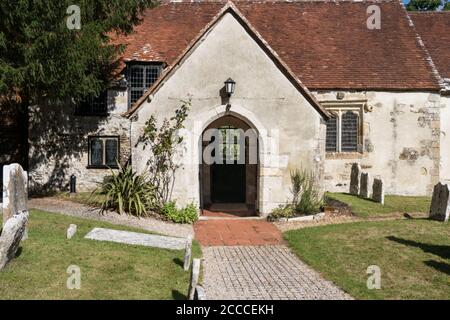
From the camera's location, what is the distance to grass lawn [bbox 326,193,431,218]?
15.9 meters

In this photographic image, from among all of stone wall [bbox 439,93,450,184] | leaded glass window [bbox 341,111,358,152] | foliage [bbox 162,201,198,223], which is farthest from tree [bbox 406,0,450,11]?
foliage [bbox 162,201,198,223]

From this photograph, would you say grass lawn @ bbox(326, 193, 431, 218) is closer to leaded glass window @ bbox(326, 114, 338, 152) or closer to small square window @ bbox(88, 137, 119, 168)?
leaded glass window @ bbox(326, 114, 338, 152)

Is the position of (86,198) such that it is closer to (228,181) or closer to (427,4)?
(228,181)

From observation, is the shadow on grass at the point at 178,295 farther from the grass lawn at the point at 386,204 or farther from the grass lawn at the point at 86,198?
the grass lawn at the point at 386,204

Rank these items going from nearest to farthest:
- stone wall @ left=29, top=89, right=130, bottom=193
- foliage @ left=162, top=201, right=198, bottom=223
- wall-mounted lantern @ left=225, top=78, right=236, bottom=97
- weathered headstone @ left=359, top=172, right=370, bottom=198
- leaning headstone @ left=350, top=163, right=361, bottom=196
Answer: foliage @ left=162, top=201, right=198, bottom=223
wall-mounted lantern @ left=225, top=78, right=236, bottom=97
weathered headstone @ left=359, top=172, right=370, bottom=198
leaning headstone @ left=350, top=163, right=361, bottom=196
stone wall @ left=29, top=89, right=130, bottom=193

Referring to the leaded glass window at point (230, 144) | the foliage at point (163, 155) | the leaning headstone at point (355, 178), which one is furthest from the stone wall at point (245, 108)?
the leaded glass window at point (230, 144)

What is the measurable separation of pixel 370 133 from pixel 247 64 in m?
8.72

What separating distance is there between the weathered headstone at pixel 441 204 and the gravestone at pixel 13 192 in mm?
12416

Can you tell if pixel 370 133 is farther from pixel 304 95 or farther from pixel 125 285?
pixel 125 285

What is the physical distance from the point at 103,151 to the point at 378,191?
40.0ft

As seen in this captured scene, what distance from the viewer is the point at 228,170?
20.3m

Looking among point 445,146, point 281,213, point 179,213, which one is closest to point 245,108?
point 281,213

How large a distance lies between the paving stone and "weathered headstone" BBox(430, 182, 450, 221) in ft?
28.1

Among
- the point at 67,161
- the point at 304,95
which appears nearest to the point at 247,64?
the point at 304,95
